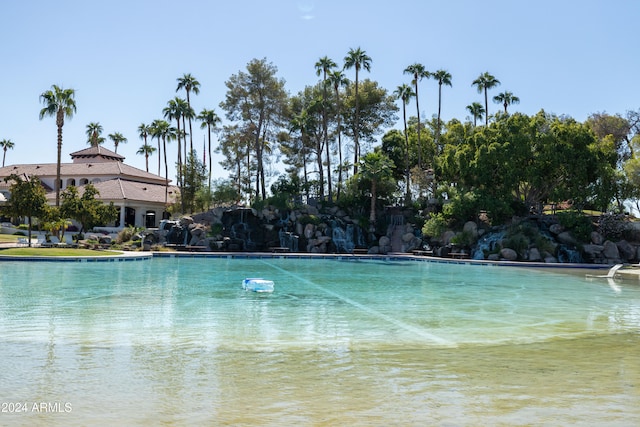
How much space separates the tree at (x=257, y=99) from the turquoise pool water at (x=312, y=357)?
34590mm

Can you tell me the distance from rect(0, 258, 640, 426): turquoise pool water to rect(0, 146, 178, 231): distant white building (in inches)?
1447

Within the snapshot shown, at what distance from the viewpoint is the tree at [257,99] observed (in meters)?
51.3

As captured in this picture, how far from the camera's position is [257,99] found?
170ft

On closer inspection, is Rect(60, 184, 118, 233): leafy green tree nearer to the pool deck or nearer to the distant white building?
the pool deck

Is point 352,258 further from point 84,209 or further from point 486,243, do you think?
point 84,209

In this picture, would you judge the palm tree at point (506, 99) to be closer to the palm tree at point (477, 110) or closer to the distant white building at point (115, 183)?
the palm tree at point (477, 110)

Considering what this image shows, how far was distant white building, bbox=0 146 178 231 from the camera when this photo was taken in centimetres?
5438

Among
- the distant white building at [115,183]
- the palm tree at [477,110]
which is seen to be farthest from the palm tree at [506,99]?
the distant white building at [115,183]

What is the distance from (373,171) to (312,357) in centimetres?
3705

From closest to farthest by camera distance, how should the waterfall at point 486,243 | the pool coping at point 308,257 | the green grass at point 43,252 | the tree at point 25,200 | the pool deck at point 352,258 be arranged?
the pool deck at point 352,258 < the pool coping at point 308,257 < the green grass at point 43,252 < the tree at point 25,200 < the waterfall at point 486,243

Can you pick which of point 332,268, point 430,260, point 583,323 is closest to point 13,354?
point 583,323

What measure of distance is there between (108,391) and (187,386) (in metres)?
0.94

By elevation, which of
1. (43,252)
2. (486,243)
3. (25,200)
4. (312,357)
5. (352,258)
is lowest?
(312,357)

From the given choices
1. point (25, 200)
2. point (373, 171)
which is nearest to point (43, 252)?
point (25, 200)
